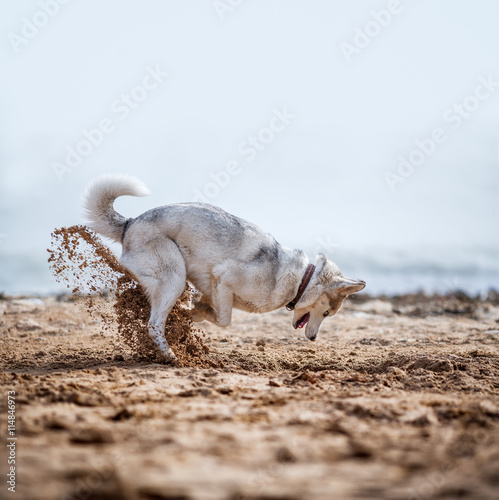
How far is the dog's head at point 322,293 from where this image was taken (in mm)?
7453

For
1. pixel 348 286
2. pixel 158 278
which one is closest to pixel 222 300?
pixel 158 278

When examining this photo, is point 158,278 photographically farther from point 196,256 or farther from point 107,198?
point 107,198

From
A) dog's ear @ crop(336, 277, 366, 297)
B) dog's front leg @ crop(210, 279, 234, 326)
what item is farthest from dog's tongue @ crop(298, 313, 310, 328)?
dog's front leg @ crop(210, 279, 234, 326)

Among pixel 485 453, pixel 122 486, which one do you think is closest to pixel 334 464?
pixel 485 453

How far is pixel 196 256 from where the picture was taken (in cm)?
700

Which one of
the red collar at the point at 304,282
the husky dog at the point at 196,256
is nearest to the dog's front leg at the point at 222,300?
the husky dog at the point at 196,256

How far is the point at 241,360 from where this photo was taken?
7.20 meters

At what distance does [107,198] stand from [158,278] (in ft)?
4.15

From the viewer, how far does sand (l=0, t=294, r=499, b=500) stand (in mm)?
2377

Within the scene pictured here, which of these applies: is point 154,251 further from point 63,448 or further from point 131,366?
point 63,448

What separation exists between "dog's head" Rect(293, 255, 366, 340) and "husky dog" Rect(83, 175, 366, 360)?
15 cm

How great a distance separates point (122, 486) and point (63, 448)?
636mm

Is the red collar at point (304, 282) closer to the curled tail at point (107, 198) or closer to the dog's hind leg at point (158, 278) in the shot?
the dog's hind leg at point (158, 278)

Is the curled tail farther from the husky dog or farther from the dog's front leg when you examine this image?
the dog's front leg
